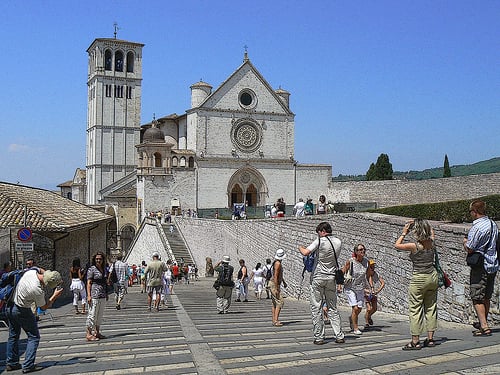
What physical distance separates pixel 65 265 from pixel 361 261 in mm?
14902

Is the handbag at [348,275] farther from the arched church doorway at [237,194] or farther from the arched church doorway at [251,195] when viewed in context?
the arched church doorway at [251,195]

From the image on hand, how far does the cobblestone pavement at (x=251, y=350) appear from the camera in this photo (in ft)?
21.2

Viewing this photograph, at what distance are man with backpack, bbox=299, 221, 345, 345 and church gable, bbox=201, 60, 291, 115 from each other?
47.8 meters

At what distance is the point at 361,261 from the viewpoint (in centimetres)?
957

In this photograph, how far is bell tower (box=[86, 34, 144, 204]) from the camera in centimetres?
6812

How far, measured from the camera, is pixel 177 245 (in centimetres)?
4191

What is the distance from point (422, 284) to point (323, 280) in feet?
4.96

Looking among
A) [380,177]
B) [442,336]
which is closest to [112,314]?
[442,336]

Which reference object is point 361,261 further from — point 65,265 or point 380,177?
point 380,177

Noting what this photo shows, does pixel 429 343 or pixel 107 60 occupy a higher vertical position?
pixel 107 60

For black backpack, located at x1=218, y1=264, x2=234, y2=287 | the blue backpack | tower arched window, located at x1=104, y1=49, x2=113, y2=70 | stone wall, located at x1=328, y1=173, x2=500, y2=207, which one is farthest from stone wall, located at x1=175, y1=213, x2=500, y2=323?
tower arched window, located at x1=104, y1=49, x2=113, y2=70

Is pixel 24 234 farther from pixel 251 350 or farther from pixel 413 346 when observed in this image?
pixel 413 346

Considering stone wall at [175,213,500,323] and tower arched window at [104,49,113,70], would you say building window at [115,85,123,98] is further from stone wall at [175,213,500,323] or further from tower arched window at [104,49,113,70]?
stone wall at [175,213,500,323]

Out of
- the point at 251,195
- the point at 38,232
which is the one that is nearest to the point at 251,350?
the point at 38,232
